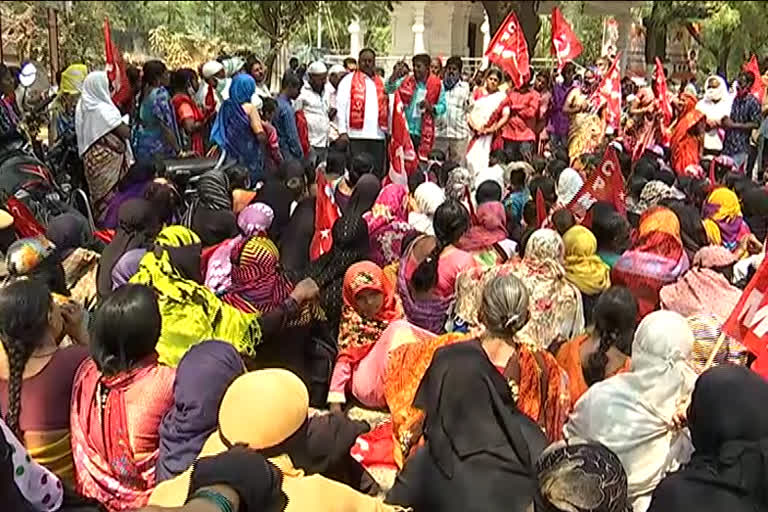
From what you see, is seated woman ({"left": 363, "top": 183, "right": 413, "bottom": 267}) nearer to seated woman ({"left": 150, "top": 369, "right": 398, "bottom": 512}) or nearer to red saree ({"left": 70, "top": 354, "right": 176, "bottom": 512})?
red saree ({"left": 70, "top": 354, "right": 176, "bottom": 512})

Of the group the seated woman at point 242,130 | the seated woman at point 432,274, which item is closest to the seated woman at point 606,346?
the seated woman at point 432,274

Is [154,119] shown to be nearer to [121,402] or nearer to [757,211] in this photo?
[757,211]

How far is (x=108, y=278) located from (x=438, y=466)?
2179 millimetres

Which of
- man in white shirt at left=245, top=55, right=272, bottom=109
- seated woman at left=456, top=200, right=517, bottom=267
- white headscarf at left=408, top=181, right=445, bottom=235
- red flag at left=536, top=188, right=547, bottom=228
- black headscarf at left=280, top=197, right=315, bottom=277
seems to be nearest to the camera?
seated woman at left=456, top=200, right=517, bottom=267

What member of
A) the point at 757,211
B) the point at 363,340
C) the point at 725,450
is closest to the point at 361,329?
the point at 363,340

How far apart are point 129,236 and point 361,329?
1161 mm

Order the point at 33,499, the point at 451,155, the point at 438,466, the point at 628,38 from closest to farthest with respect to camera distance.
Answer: the point at 33,499 → the point at 438,466 → the point at 451,155 → the point at 628,38

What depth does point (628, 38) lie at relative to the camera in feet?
87.2

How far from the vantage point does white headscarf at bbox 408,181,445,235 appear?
569 cm

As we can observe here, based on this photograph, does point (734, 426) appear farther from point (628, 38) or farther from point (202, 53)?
point (628, 38)

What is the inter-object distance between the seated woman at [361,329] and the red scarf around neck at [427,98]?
23.1ft

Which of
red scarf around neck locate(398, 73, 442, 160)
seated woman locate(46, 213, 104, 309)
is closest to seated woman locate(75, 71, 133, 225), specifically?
seated woman locate(46, 213, 104, 309)

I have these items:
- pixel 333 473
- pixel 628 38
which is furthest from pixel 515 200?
pixel 628 38

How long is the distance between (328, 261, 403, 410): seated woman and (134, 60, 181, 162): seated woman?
13.6 ft
